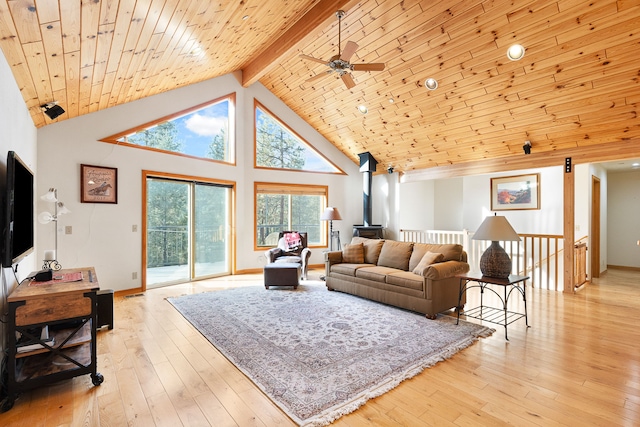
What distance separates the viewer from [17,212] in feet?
8.20

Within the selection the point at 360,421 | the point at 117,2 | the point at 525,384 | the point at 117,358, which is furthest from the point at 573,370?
the point at 117,2

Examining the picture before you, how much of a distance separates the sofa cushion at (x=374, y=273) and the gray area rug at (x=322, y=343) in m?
0.35

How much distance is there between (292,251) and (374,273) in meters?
2.28

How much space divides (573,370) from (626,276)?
19.7 feet

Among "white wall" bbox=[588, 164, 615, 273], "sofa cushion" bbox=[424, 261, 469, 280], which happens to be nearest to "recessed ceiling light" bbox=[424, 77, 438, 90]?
"sofa cushion" bbox=[424, 261, 469, 280]

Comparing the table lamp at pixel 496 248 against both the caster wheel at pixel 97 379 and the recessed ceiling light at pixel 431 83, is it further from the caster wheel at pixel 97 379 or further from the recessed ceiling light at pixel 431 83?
the caster wheel at pixel 97 379

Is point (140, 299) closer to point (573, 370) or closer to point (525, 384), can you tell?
point (525, 384)

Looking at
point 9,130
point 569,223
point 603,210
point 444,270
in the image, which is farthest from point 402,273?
point 603,210

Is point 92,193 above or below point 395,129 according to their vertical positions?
below

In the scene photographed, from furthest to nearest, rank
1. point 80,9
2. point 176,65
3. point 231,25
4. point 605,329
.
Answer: point 176,65
point 231,25
point 605,329
point 80,9

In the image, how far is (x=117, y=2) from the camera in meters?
2.29

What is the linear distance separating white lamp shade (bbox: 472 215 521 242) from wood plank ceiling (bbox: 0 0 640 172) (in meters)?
2.14

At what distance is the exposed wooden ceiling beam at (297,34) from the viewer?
407 centimetres

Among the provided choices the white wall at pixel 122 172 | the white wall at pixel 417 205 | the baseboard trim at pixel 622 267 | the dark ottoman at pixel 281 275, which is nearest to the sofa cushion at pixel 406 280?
the dark ottoman at pixel 281 275
